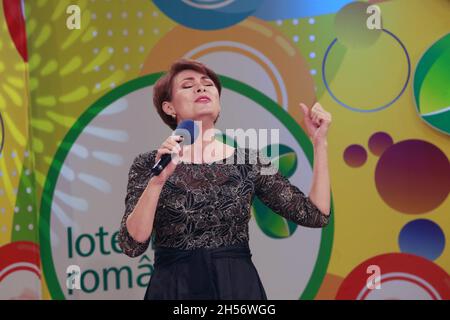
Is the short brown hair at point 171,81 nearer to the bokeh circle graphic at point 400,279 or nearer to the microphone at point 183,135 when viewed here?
the microphone at point 183,135

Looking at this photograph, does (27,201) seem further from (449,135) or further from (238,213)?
(449,135)

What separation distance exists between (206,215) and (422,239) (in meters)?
1.27

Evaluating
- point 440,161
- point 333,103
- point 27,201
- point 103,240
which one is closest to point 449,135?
point 440,161

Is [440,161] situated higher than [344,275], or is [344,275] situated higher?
[440,161]

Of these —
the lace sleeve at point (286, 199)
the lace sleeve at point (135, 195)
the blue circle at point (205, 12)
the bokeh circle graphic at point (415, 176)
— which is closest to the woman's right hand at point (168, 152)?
the lace sleeve at point (135, 195)

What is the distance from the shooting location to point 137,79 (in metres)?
2.75

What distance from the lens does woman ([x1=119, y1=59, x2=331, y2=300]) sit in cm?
185

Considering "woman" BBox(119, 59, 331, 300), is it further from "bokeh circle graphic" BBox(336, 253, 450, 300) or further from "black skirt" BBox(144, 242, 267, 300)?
"bokeh circle graphic" BBox(336, 253, 450, 300)

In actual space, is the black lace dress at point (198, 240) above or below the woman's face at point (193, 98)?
below

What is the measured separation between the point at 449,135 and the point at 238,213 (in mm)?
1280

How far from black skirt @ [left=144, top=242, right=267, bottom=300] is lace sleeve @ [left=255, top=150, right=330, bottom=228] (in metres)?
0.23

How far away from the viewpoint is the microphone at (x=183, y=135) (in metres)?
1.71

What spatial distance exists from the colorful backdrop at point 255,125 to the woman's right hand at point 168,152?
0.97 meters

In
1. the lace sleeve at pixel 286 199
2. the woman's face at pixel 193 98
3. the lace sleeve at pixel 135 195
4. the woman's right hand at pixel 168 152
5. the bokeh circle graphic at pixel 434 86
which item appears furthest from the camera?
the bokeh circle graphic at pixel 434 86
